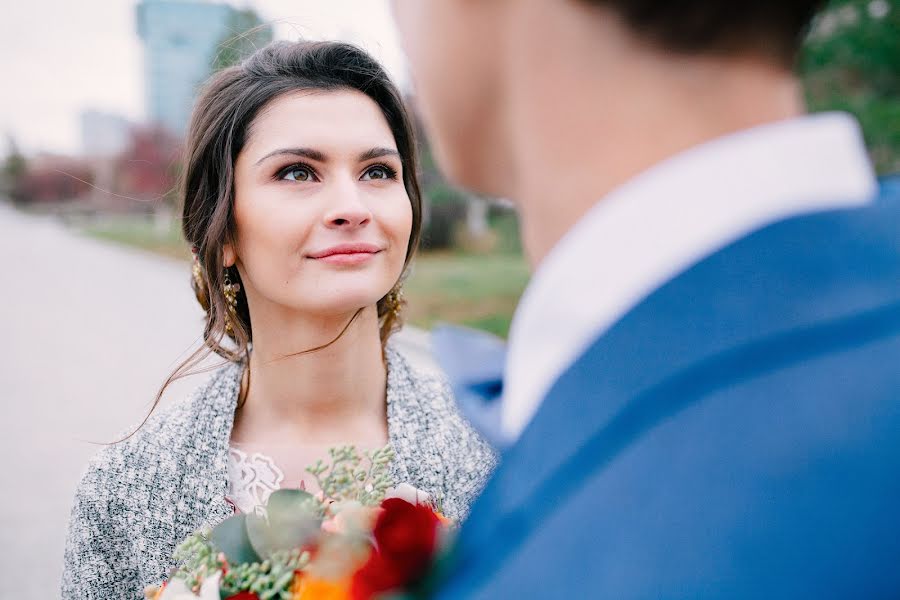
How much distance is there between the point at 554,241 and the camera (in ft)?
2.04

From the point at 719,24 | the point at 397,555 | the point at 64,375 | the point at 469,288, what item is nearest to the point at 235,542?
the point at 397,555

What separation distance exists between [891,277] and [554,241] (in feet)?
0.76

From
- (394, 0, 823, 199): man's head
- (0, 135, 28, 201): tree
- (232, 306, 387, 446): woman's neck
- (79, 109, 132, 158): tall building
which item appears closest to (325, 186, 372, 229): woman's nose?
(232, 306, 387, 446): woman's neck

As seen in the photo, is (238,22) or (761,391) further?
(238,22)

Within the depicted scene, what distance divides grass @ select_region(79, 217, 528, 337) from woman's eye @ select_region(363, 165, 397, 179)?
4254 millimetres

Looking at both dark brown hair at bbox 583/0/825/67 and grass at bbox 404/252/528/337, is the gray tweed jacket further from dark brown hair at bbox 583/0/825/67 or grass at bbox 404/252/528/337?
grass at bbox 404/252/528/337

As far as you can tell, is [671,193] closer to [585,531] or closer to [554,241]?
[554,241]

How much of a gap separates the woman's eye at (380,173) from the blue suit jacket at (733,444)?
4.77 ft

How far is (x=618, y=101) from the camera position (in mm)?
569

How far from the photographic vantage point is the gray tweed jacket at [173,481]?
1.85 meters

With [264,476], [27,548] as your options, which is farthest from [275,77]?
[27,548]

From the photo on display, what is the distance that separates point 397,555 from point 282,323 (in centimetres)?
129

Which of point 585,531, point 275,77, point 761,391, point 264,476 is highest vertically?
point 275,77

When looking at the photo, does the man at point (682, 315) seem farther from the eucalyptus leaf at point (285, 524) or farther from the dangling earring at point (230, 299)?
the dangling earring at point (230, 299)
